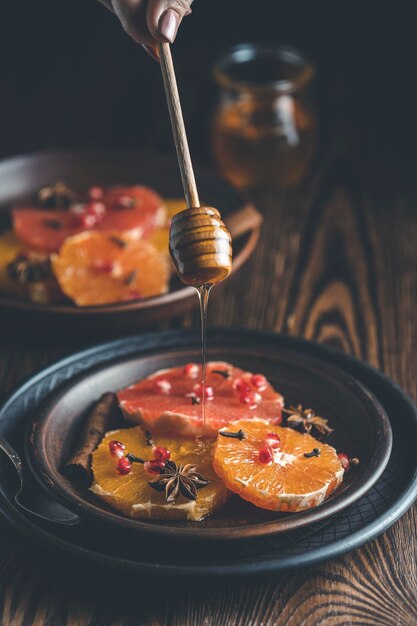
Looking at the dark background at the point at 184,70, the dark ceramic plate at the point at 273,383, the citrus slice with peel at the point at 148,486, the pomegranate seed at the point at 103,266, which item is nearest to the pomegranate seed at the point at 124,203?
the pomegranate seed at the point at 103,266

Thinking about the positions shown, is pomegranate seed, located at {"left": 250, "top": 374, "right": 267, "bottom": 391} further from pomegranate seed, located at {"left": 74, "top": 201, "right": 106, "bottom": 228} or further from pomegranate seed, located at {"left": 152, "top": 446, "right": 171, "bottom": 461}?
pomegranate seed, located at {"left": 74, "top": 201, "right": 106, "bottom": 228}

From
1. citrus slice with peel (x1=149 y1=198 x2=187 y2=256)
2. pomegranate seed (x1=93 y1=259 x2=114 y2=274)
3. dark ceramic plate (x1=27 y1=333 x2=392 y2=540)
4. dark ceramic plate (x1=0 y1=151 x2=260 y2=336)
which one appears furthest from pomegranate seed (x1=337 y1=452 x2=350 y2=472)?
citrus slice with peel (x1=149 y1=198 x2=187 y2=256)

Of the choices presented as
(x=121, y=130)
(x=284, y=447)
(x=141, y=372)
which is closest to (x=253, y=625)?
(x=284, y=447)

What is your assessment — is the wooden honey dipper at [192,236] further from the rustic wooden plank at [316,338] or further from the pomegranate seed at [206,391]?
the rustic wooden plank at [316,338]

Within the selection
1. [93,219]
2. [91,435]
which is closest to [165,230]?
[93,219]

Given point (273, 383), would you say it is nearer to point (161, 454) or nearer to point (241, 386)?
point (241, 386)
